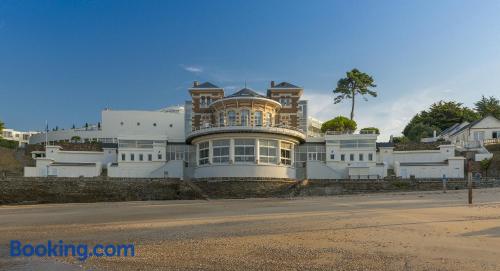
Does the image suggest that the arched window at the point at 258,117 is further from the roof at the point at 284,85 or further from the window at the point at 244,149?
the roof at the point at 284,85

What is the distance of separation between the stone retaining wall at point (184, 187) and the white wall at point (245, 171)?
1.24 m

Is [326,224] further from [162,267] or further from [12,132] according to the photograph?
[12,132]

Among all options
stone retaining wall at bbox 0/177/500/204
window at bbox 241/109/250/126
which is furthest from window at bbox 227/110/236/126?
stone retaining wall at bbox 0/177/500/204

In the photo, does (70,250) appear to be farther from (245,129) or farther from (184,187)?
(245,129)

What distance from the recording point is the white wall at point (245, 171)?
1699 inches

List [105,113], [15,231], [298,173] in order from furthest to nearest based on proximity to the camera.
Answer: [105,113] → [298,173] → [15,231]

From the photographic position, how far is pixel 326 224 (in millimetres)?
16688

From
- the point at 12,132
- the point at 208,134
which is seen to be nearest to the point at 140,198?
the point at 208,134

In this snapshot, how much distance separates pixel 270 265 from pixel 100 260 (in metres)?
4.33

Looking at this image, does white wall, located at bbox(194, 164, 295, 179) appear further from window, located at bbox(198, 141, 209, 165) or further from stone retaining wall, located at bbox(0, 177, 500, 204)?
stone retaining wall, located at bbox(0, 177, 500, 204)

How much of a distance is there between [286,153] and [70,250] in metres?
36.3

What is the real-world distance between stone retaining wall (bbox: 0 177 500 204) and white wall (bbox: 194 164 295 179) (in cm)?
124

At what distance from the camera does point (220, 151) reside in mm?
44875

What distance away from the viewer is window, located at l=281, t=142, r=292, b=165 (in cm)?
4647
